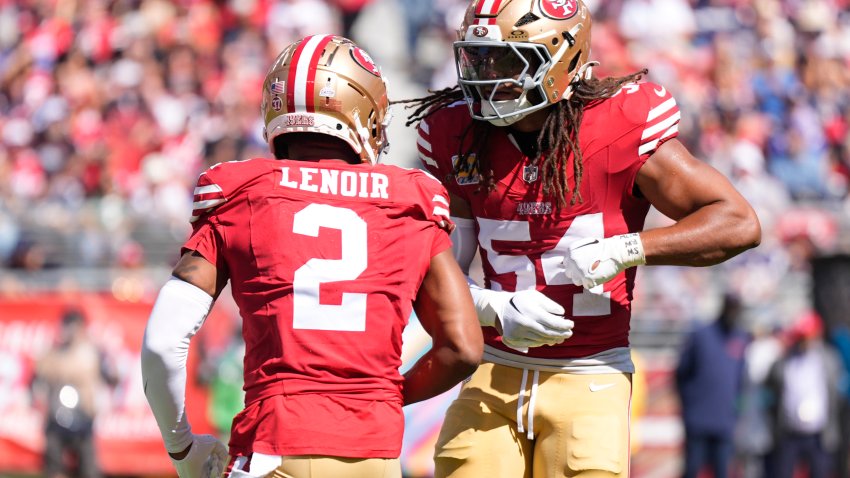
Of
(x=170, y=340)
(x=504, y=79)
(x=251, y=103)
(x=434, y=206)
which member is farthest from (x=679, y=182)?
(x=251, y=103)

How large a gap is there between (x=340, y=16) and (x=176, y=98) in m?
2.16

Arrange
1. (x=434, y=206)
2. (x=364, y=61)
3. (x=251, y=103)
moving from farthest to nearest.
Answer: (x=251, y=103) → (x=364, y=61) → (x=434, y=206)

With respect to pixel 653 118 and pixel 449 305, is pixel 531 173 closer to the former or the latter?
pixel 653 118

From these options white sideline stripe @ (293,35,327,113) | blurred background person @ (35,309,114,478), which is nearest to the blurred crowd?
blurred background person @ (35,309,114,478)

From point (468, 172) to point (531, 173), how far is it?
204 millimetres

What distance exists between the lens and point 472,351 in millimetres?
3324

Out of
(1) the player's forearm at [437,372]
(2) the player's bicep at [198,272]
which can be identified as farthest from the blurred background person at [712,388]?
(2) the player's bicep at [198,272]

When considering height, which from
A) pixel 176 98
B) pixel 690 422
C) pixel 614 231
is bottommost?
pixel 690 422

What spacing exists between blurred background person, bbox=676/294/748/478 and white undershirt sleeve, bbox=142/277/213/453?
7437 mm

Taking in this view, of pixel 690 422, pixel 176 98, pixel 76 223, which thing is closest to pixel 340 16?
pixel 176 98

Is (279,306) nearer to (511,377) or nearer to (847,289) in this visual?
(511,377)

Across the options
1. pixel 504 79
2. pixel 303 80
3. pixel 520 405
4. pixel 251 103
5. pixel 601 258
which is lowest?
pixel 520 405

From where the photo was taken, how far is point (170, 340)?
3.21 m

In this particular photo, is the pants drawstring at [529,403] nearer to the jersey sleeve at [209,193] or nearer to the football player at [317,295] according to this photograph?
the football player at [317,295]
